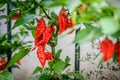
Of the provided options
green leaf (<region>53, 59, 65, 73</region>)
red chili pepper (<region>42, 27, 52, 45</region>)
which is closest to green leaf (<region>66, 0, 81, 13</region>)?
red chili pepper (<region>42, 27, 52, 45</region>)

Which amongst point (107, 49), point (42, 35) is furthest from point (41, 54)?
point (107, 49)

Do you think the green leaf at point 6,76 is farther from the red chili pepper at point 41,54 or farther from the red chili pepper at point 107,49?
the red chili pepper at point 107,49

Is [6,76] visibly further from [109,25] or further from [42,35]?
[109,25]

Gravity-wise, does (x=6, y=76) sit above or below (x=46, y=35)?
below

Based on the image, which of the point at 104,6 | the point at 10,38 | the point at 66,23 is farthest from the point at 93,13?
the point at 10,38

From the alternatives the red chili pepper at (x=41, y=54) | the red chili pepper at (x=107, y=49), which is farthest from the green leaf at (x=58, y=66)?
the red chili pepper at (x=107, y=49)

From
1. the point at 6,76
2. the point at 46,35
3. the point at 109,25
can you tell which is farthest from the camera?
the point at 6,76

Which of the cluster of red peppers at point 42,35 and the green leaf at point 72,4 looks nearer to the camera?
the green leaf at point 72,4

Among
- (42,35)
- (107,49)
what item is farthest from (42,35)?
(107,49)

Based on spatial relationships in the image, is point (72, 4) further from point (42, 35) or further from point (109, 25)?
point (42, 35)

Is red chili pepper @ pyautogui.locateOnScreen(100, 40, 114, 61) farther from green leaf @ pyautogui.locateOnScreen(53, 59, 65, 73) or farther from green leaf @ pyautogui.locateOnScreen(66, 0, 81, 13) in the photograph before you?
green leaf @ pyautogui.locateOnScreen(53, 59, 65, 73)

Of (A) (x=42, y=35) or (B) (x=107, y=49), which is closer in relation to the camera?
(B) (x=107, y=49)

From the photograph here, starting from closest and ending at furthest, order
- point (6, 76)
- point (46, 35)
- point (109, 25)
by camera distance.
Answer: point (109, 25), point (46, 35), point (6, 76)

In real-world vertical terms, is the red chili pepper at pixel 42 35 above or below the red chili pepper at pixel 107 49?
above
